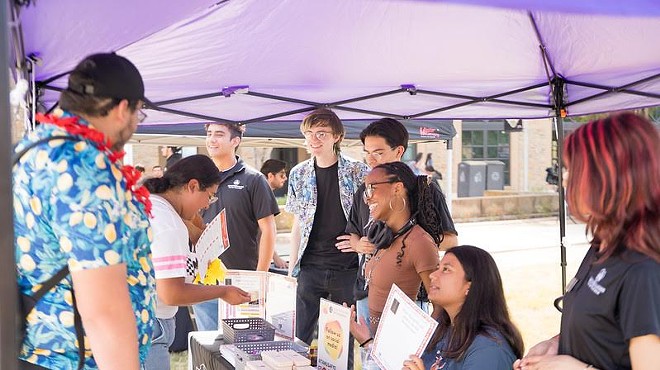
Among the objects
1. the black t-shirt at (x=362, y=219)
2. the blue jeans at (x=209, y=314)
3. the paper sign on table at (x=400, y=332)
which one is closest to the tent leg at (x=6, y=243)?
the paper sign on table at (x=400, y=332)

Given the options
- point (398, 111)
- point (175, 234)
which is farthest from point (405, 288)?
point (398, 111)

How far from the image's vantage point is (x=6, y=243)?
4.11 feet

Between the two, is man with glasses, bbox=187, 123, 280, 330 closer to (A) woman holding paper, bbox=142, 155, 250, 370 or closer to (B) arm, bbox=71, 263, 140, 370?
(A) woman holding paper, bbox=142, 155, 250, 370

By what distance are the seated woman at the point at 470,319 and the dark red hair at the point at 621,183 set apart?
2.22ft

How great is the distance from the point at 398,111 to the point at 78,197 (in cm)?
395

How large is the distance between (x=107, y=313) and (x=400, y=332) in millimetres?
993

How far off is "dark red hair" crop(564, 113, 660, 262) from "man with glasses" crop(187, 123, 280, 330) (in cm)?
305

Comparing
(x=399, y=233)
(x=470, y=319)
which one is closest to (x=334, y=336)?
(x=470, y=319)

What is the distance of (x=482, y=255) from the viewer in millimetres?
2287

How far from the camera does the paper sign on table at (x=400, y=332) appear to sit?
1.98m

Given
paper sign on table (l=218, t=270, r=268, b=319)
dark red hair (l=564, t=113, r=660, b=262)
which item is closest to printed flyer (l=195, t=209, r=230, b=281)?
paper sign on table (l=218, t=270, r=268, b=319)

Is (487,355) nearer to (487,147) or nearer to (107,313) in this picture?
(107,313)

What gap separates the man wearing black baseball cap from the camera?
139 centimetres

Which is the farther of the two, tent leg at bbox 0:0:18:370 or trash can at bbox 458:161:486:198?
trash can at bbox 458:161:486:198
